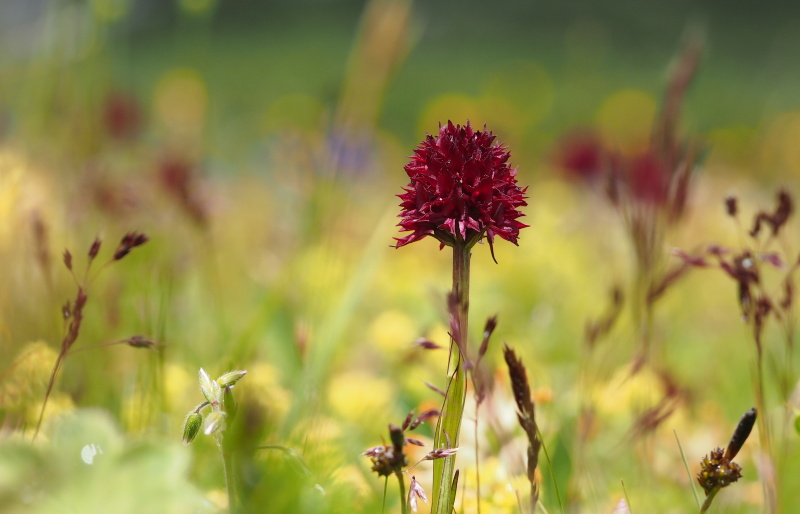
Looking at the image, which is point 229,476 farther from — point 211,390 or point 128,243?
point 128,243

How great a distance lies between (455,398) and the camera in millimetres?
549

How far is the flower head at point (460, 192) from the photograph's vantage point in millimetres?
532

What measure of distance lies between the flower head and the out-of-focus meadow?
0.27 feet

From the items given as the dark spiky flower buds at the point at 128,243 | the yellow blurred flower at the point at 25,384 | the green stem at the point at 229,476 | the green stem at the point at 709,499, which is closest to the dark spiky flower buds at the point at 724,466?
the green stem at the point at 709,499

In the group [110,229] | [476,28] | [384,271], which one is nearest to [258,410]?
[110,229]

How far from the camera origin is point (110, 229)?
58.0 inches

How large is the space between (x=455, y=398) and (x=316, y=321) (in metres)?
0.51

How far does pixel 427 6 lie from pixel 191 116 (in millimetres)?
9905

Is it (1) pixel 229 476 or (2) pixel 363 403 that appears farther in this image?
(2) pixel 363 403

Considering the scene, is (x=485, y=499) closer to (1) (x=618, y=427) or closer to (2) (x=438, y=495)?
(2) (x=438, y=495)

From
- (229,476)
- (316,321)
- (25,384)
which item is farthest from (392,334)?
(229,476)

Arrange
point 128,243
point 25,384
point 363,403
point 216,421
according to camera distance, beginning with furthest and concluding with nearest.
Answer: point 363,403 → point 25,384 → point 128,243 → point 216,421

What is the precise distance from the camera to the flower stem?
1.74 ft

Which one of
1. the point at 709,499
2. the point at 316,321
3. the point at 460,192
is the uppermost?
the point at 316,321
